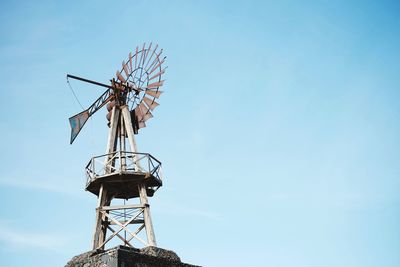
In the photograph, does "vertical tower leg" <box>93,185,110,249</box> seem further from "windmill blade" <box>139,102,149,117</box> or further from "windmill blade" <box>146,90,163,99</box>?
"windmill blade" <box>146,90,163,99</box>

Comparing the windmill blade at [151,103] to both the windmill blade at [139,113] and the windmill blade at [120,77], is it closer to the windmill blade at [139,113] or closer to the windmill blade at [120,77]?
the windmill blade at [139,113]

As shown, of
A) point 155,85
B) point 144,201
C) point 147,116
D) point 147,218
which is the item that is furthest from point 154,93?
point 147,218

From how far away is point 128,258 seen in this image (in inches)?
575

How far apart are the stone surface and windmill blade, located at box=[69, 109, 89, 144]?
714 centimetres

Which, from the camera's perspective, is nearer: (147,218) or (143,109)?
(147,218)

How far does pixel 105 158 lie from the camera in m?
19.9

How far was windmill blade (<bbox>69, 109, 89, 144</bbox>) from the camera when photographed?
2230 centimetres

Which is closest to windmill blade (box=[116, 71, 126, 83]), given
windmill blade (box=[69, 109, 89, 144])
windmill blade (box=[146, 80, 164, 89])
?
windmill blade (box=[146, 80, 164, 89])

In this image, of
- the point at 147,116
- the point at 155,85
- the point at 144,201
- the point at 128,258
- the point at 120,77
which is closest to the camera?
the point at 128,258

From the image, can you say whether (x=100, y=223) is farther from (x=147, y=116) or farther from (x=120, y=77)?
(x=120, y=77)

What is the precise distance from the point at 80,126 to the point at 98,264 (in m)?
9.16

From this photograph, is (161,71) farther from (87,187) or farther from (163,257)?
(163,257)

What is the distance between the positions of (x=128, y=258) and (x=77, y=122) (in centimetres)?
973

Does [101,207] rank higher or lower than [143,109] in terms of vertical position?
lower
